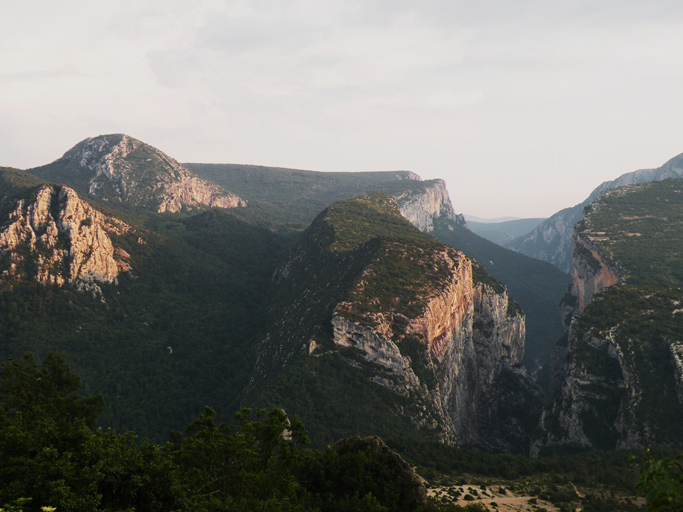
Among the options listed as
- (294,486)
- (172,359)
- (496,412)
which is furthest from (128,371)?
(496,412)

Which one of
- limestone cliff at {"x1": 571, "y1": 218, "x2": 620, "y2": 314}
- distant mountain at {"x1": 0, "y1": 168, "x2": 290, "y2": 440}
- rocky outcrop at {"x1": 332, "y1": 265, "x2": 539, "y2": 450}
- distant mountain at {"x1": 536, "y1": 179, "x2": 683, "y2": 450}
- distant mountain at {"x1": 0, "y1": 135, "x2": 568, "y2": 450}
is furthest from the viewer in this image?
limestone cliff at {"x1": 571, "y1": 218, "x2": 620, "y2": 314}

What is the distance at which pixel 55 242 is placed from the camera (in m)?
105

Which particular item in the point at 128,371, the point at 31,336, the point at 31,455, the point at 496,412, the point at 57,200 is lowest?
the point at 496,412

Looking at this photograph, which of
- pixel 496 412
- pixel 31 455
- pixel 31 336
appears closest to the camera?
pixel 31 455

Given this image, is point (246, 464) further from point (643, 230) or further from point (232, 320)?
point (643, 230)

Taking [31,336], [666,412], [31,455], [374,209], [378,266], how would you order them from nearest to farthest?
[31,455] < [666,412] < [31,336] < [378,266] < [374,209]

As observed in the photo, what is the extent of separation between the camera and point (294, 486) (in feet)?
84.2

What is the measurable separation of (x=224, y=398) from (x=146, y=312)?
37.1 meters

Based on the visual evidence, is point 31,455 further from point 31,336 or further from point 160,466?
point 31,336

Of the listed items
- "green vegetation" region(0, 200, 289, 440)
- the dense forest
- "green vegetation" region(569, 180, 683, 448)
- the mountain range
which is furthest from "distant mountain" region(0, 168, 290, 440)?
"green vegetation" region(569, 180, 683, 448)

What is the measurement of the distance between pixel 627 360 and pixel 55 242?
127 meters

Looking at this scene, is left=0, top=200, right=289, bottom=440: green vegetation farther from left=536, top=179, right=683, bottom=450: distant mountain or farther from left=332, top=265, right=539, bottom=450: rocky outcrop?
left=536, top=179, right=683, bottom=450: distant mountain

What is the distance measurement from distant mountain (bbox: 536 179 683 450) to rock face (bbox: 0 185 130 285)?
110 m

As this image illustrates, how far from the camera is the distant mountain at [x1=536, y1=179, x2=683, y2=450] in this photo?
68250 mm
